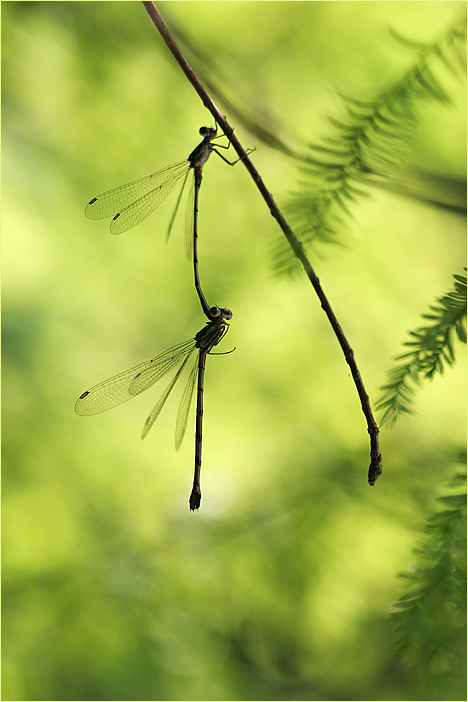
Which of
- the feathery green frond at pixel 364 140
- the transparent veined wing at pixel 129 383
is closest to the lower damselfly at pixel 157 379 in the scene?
the transparent veined wing at pixel 129 383

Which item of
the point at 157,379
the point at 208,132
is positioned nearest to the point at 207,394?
the point at 157,379

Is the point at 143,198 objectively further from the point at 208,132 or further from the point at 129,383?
the point at 129,383

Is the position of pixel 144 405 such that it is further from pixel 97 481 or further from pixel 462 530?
pixel 462 530

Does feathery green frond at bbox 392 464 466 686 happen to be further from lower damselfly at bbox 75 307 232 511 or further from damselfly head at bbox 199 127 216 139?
damselfly head at bbox 199 127 216 139

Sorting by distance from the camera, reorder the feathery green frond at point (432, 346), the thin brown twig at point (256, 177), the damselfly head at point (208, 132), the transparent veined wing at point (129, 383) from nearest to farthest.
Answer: the thin brown twig at point (256, 177)
the feathery green frond at point (432, 346)
the damselfly head at point (208, 132)
the transparent veined wing at point (129, 383)

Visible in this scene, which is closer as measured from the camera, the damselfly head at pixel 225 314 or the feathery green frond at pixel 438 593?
the feathery green frond at pixel 438 593

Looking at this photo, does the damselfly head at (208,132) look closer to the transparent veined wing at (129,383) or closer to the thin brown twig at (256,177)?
the thin brown twig at (256,177)

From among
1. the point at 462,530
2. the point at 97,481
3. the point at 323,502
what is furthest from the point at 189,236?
the point at 97,481
